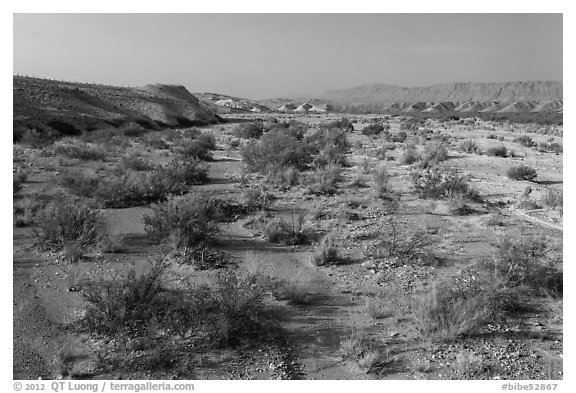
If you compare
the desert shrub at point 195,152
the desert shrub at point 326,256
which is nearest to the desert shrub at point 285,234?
the desert shrub at point 326,256

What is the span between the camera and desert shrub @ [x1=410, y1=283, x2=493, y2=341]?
488cm

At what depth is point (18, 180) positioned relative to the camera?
11.9 metres

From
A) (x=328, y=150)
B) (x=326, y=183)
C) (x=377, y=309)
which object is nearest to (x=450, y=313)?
(x=377, y=309)

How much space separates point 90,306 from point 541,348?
575 centimetres

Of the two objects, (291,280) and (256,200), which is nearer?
(291,280)

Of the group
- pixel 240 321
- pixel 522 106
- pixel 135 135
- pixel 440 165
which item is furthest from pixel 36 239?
pixel 522 106

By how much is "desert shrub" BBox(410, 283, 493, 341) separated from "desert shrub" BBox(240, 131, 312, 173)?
9025 millimetres

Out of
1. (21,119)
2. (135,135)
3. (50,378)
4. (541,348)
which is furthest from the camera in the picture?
(135,135)

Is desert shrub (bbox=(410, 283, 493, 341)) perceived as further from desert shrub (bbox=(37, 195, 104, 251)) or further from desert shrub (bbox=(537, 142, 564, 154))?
desert shrub (bbox=(537, 142, 564, 154))

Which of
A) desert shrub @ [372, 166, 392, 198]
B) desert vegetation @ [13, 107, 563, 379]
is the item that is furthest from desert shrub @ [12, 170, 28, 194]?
desert shrub @ [372, 166, 392, 198]

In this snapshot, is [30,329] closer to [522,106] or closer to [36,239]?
[36,239]

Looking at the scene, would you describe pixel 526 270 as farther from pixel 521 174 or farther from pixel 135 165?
pixel 135 165

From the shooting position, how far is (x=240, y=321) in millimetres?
5000

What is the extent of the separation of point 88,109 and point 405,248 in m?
37.1
